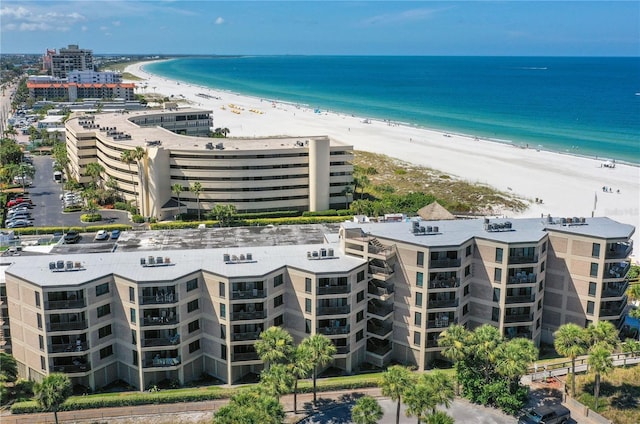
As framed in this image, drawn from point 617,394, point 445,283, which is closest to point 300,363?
point 445,283

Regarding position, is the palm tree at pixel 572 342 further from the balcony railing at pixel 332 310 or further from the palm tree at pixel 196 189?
the palm tree at pixel 196 189

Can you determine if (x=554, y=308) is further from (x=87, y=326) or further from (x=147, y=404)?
(x=87, y=326)

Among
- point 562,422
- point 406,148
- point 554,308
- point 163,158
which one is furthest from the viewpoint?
point 406,148

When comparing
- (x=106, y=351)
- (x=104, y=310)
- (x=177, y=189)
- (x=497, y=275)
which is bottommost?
(x=106, y=351)

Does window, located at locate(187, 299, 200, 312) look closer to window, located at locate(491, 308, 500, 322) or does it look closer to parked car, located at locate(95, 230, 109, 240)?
window, located at locate(491, 308, 500, 322)

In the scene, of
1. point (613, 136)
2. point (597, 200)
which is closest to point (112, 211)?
point (597, 200)

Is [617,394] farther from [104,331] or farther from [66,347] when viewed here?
[66,347]
